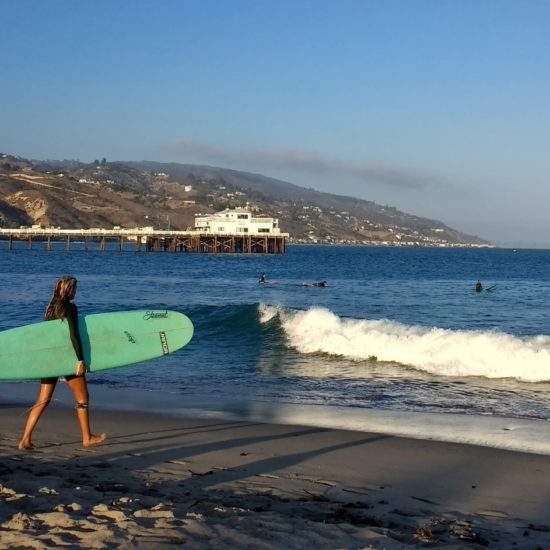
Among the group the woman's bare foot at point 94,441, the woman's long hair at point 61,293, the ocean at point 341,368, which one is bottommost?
the ocean at point 341,368

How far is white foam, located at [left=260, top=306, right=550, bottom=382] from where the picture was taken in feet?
48.4

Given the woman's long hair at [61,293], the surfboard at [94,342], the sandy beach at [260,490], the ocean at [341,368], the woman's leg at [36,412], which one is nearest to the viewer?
the sandy beach at [260,490]

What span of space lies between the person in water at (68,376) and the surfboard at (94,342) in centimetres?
26

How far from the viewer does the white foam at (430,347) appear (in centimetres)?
1474

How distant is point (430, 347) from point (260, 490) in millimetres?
11387

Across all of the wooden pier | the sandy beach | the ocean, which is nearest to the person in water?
the sandy beach

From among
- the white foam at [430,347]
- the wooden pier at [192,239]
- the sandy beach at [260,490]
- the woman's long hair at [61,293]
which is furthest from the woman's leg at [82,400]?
the wooden pier at [192,239]

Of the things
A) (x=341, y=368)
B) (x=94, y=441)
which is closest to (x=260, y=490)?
(x=94, y=441)

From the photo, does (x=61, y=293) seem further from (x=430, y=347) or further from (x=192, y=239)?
(x=192, y=239)

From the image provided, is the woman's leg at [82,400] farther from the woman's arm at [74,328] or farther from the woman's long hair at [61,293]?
the woman's long hair at [61,293]

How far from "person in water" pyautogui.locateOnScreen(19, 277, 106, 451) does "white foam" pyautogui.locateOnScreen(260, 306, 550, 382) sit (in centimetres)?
846

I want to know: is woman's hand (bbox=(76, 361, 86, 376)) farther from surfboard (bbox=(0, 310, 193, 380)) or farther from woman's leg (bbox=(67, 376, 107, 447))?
surfboard (bbox=(0, 310, 193, 380))

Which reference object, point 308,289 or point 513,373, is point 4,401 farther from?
point 308,289

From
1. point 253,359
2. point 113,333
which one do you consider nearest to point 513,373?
point 253,359
